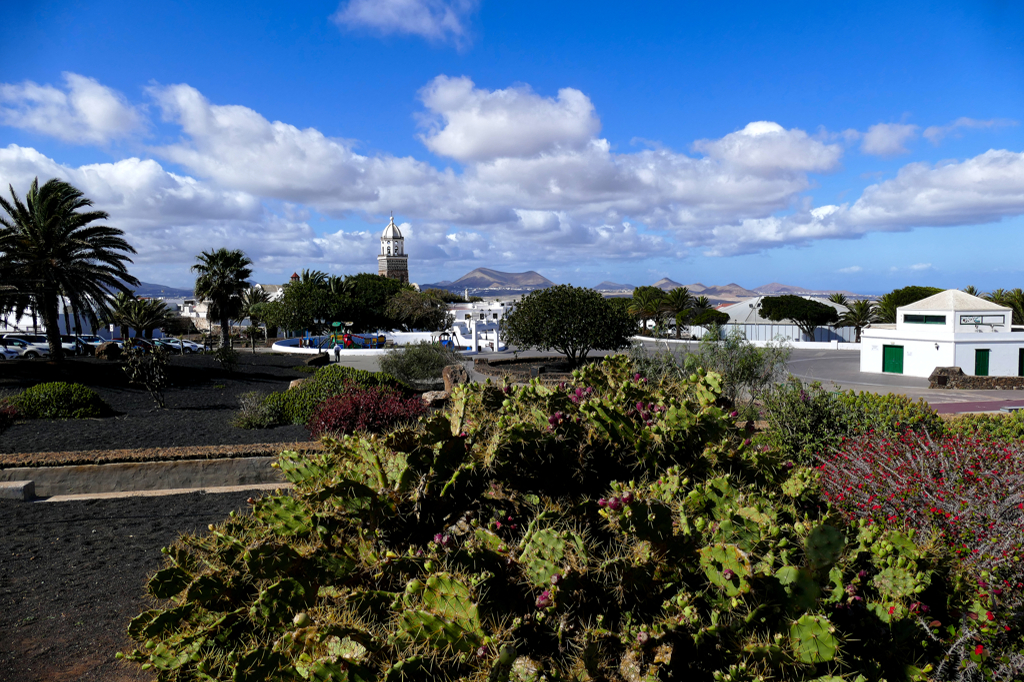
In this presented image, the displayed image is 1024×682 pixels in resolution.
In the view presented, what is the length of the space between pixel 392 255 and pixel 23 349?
151 metres

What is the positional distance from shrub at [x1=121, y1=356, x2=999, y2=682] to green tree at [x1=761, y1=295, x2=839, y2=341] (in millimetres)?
61554

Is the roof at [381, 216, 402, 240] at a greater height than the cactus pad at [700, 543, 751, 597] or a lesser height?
greater

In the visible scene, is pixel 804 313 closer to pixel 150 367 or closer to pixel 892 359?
pixel 892 359

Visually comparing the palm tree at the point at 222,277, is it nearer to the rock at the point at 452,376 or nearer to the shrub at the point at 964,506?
the rock at the point at 452,376

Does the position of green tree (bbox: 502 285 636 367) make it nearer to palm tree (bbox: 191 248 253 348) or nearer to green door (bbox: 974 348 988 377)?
green door (bbox: 974 348 988 377)

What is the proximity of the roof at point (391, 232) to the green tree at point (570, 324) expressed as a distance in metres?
163

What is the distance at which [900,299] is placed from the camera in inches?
2162

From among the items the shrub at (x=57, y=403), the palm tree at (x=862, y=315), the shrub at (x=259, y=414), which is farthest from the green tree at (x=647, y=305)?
the shrub at (x=57, y=403)

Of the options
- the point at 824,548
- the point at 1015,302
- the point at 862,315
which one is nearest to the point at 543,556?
the point at 824,548

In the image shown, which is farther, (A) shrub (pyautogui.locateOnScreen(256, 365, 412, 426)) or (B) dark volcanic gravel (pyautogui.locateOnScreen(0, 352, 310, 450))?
(A) shrub (pyautogui.locateOnScreen(256, 365, 412, 426))

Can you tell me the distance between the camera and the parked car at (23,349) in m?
34.5

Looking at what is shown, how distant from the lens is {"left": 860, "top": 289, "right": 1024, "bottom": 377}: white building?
29297 mm

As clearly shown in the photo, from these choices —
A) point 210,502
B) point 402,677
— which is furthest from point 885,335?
point 402,677

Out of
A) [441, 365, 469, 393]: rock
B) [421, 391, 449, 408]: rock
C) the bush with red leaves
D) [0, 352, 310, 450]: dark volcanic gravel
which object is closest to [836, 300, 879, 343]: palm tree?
[441, 365, 469, 393]: rock
